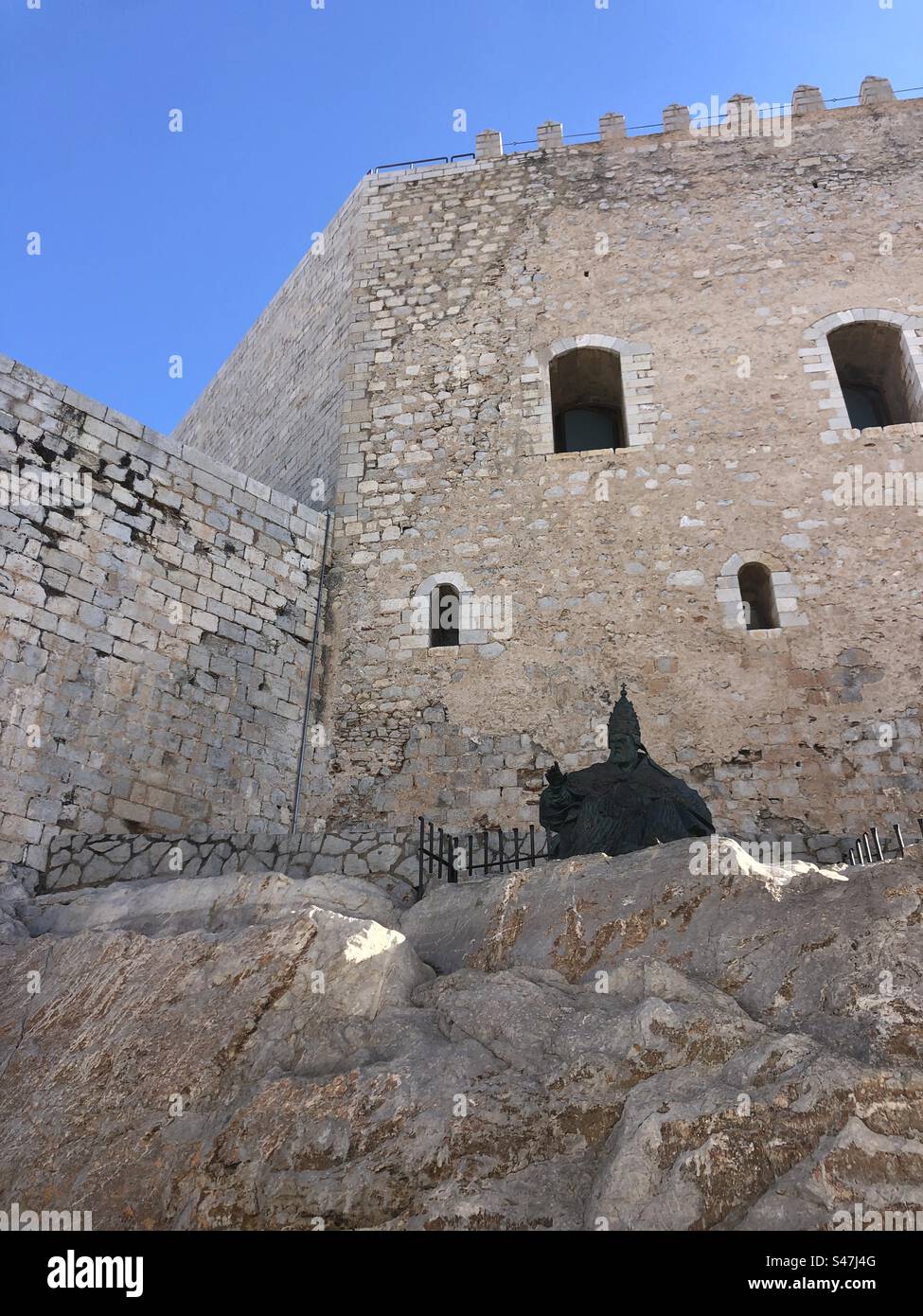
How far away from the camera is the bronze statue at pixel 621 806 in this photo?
17.4 feet

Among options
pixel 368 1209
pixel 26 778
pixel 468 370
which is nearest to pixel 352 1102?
pixel 368 1209

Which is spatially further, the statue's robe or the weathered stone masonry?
the weathered stone masonry

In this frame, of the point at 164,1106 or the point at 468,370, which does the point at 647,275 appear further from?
the point at 164,1106

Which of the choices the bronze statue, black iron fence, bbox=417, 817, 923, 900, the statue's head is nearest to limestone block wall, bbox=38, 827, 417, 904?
black iron fence, bbox=417, 817, 923, 900

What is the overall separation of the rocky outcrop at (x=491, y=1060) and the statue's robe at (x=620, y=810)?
30.3 inches

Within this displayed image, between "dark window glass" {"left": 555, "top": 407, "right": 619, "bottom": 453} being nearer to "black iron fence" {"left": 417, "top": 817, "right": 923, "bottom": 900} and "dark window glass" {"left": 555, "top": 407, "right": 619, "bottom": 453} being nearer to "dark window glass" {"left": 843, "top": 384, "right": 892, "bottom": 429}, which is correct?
"dark window glass" {"left": 843, "top": 384, "right": 892, "bottom": 429}

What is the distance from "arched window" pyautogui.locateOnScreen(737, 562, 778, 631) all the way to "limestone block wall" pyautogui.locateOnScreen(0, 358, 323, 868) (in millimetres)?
4284

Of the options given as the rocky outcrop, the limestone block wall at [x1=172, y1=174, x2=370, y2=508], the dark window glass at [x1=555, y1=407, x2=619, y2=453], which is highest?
the limestone block wall at [x1=172, y1=174, x2=370, y2=508]

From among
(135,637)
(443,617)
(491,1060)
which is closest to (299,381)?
(443,617)

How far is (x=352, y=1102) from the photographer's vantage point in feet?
11.3

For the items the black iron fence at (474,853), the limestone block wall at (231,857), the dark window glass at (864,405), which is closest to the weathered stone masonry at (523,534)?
the limestone block wall at (231,857)

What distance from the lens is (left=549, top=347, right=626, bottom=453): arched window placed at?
11039 mm

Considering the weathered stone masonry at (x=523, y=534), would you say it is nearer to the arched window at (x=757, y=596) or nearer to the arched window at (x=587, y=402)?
the arched window at (x=757, y=596)
